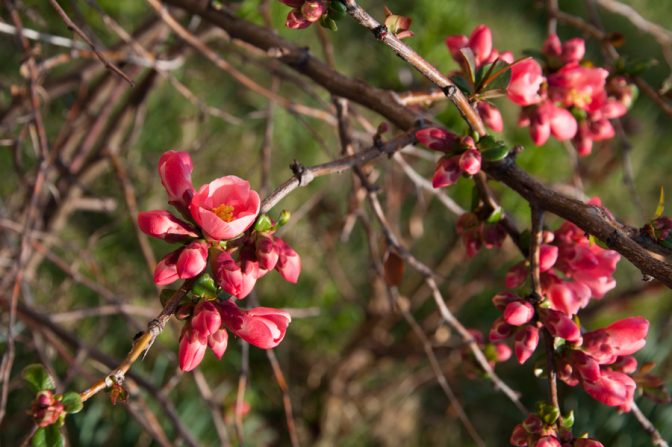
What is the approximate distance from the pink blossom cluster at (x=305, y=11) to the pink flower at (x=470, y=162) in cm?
15

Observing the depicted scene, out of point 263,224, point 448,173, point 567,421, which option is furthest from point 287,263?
point 567,421

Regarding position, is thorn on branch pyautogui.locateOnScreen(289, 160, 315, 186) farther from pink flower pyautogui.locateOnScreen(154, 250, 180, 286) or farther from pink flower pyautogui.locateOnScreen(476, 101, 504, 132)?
pink flower pyautogui.locateOnScreen(476, 101, 504, 132)

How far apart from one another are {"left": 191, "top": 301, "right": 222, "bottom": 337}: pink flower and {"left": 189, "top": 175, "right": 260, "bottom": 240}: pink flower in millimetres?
49

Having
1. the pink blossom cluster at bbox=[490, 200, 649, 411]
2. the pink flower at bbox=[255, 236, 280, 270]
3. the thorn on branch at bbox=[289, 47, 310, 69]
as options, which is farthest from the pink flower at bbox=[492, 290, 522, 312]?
the thorn on branch at bbox=[289, 47, 310, 69]

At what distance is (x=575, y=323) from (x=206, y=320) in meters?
0.29

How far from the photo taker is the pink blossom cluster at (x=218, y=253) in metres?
0.45

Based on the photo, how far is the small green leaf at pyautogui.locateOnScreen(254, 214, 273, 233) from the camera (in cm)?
46

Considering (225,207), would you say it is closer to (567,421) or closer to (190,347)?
(190,347)

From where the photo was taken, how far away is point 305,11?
487mm

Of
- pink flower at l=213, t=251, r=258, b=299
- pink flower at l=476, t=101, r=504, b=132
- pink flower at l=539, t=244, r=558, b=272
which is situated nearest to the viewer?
pink flower at l=213, t=251, r=258, b=299

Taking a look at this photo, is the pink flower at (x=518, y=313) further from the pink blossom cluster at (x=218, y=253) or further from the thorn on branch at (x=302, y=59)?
the thorn on branch at (x=302, y=59)

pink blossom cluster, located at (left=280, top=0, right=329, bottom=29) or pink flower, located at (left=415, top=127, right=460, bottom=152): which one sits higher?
pink blossom cluster, located at (left=280, top=0, right=329, bottom=29)

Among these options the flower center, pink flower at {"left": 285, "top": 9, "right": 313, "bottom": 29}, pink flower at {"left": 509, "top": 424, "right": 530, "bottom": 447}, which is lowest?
pink flower at {"left": 509, "top": 424, "right": 530, "bottom": 447}

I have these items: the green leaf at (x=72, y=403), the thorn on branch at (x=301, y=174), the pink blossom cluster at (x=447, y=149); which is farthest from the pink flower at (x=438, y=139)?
the green leaf at (x=72, y=403)
